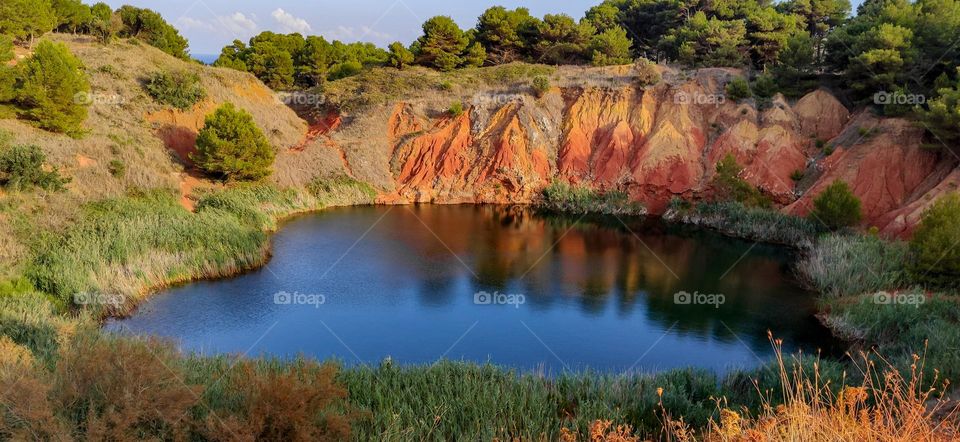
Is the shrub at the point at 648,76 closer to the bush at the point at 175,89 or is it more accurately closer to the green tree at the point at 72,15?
the bush at the point at 175,89

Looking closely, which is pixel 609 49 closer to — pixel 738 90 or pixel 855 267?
pixel 738 90

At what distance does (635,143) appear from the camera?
129ft

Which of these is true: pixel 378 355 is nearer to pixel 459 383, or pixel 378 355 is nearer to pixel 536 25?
pixel 459 383

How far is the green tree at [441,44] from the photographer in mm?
49156

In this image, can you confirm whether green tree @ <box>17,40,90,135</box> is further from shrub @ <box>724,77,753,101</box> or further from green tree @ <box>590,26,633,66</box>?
shrub @ <box>724,77,753,101</box>

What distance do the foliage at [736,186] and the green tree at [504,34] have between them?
84.1 feet

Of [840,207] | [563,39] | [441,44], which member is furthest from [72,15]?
[840,207]

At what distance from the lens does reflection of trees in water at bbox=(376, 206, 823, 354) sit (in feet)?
63.7

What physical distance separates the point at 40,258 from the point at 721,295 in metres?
21.0

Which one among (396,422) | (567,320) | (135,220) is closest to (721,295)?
(567,320)

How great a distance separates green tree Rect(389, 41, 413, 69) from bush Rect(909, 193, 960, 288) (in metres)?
37.8

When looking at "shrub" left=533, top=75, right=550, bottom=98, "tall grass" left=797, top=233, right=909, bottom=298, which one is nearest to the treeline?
"shrub" left=533, top=75, right=550, bottom=98

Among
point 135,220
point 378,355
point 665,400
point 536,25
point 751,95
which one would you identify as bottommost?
point 378,355

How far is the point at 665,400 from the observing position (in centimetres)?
1045
